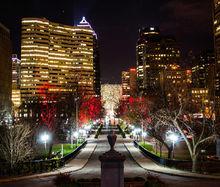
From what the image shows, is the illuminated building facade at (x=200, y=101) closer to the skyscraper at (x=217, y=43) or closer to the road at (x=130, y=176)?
the road at (x=130, y=176)

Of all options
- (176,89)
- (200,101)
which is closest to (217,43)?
(200,101)

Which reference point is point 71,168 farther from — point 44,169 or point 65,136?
point 65,136

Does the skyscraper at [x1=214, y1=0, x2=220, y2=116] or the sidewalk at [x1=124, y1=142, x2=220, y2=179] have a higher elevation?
the skyscraper at [x1=214, y1=0, x2=220, y2=116]

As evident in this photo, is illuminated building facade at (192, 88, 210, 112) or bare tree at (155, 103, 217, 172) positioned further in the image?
illuminated building facade at (192, 88, 210, 112)

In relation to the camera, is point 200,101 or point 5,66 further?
point 5,66

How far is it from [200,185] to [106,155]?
1349 cm

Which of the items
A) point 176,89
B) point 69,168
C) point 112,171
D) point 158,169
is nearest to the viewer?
point 112,171

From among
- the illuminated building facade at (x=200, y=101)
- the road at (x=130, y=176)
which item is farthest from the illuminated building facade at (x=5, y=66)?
the road at (x=130, y=176)

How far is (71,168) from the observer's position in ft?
141

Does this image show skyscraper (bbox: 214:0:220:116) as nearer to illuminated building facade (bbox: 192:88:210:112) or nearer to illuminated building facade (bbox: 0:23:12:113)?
illuminated building facade (bbox: 192:88:210:112)

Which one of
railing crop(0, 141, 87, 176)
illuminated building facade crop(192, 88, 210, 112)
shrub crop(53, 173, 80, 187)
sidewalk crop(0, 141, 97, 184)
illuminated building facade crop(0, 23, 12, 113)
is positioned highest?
illuminated building facade crop(0, 23, 12, 113)

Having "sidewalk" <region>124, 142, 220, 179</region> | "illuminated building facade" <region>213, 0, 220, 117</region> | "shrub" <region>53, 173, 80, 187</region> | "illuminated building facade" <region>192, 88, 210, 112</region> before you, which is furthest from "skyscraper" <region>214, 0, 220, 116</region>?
"shrub" <region>53, 173, 80, 187</region>

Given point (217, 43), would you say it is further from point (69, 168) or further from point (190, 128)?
point (69, 168)

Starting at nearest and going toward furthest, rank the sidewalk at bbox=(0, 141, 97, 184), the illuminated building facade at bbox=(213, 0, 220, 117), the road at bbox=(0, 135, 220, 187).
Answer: the road at bbox=(0, 135, 220, 187), the sidewalk at bbox=(0, 141, 97, 184), the illuminated building facade at bbox=(213, 0, 220, 117)
